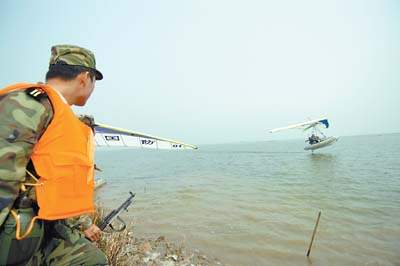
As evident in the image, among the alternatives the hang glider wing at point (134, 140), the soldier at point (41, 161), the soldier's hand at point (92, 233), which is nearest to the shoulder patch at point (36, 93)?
the soldier at point (41, 161)

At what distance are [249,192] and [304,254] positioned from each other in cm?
1049

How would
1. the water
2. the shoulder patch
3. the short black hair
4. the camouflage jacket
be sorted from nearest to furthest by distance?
the camouflage jacket
the shoulder patch
the short black hair
the water

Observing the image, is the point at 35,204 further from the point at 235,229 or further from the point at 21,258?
the point at 235,229

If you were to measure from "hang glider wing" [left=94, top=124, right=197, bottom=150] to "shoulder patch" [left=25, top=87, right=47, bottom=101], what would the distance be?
828cm

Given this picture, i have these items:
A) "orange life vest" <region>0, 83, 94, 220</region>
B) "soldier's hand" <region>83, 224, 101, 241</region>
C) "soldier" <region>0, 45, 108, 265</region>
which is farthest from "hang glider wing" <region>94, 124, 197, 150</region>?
"orange life vest" <region>0, 83, 94, 220</region>

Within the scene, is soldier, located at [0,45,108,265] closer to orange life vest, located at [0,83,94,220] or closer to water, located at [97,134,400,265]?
orange life vest, located at [0,83,94,220]

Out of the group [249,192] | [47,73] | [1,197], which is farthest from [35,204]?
[249,192]

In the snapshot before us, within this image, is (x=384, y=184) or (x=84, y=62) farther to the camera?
(x=384, y=184)

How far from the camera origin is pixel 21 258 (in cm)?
209

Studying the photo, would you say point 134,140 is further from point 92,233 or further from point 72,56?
point 72,56

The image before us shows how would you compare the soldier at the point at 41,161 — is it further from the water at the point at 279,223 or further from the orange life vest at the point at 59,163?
the water at the point at 279,223

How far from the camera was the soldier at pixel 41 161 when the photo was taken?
1.83 meters

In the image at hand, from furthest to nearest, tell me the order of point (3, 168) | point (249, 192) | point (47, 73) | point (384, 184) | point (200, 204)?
point (384, 184)
point (249, 192)
point (200, 204)
point (47, 73)
point (3, 168)

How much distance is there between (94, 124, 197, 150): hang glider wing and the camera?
10734mm
